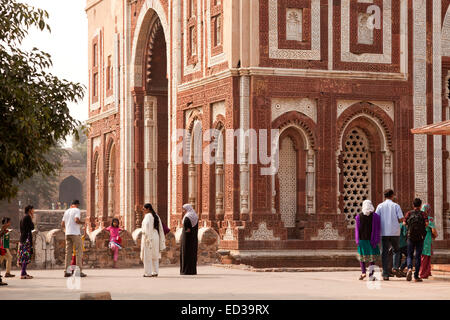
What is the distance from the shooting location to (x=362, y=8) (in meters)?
24.7

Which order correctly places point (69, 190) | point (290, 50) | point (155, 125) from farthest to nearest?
point (69, 190), point (155, 125), point (290, 50)

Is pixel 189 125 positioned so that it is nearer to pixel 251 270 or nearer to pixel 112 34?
pixel 251 270

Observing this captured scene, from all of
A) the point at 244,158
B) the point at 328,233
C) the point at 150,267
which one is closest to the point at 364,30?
the point at 244,158

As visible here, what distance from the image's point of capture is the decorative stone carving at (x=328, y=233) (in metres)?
23.9

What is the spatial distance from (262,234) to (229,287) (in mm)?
7227

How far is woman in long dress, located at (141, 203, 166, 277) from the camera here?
19.6 metres

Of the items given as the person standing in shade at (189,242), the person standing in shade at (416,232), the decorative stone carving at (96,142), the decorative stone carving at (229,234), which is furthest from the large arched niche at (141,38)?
the person standing in shade at (416,232)

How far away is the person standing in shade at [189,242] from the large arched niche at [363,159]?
5.79 metres

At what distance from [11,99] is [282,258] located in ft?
34.6

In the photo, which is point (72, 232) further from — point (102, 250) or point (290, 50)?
point (290, 50)

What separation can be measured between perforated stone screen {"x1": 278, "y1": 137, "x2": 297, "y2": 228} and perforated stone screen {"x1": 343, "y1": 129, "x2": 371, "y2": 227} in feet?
4.77

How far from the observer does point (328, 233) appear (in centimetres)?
2398

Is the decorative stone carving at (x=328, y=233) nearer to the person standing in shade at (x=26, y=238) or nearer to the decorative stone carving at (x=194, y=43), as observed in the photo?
the decorative stone carving at (x=194, y=43)

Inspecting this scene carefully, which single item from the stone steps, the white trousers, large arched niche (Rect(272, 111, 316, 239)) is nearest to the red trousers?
the stone steps
